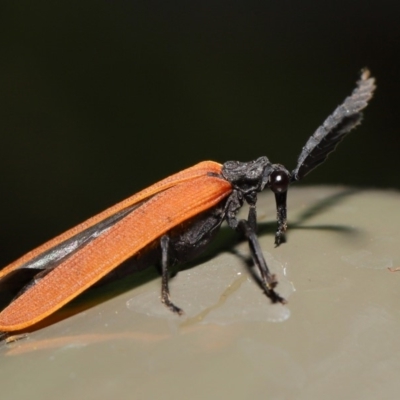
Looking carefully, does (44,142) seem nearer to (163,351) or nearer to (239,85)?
(239,85)

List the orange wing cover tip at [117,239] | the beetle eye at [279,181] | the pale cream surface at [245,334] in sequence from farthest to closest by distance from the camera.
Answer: the beetle eye at [279,181], the orange wing cover tip at [117,239], the pale cream surface at [245,334]

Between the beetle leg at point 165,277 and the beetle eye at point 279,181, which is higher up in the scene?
the beetle eye at point 279,181

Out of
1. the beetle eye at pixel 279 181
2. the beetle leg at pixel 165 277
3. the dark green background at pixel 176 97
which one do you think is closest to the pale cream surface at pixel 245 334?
the beetle leg at pixel 165 277

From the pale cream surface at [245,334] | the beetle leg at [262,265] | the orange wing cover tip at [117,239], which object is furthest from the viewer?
the orange wing cover tip at [117,239]

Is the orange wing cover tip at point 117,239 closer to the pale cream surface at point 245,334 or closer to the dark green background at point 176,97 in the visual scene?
the pale cream surface at point 245,334

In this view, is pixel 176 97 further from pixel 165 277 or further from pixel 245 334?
pixel 245 334

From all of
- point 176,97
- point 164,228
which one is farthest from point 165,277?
point 176,97

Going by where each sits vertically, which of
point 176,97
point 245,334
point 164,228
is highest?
point 176,97
